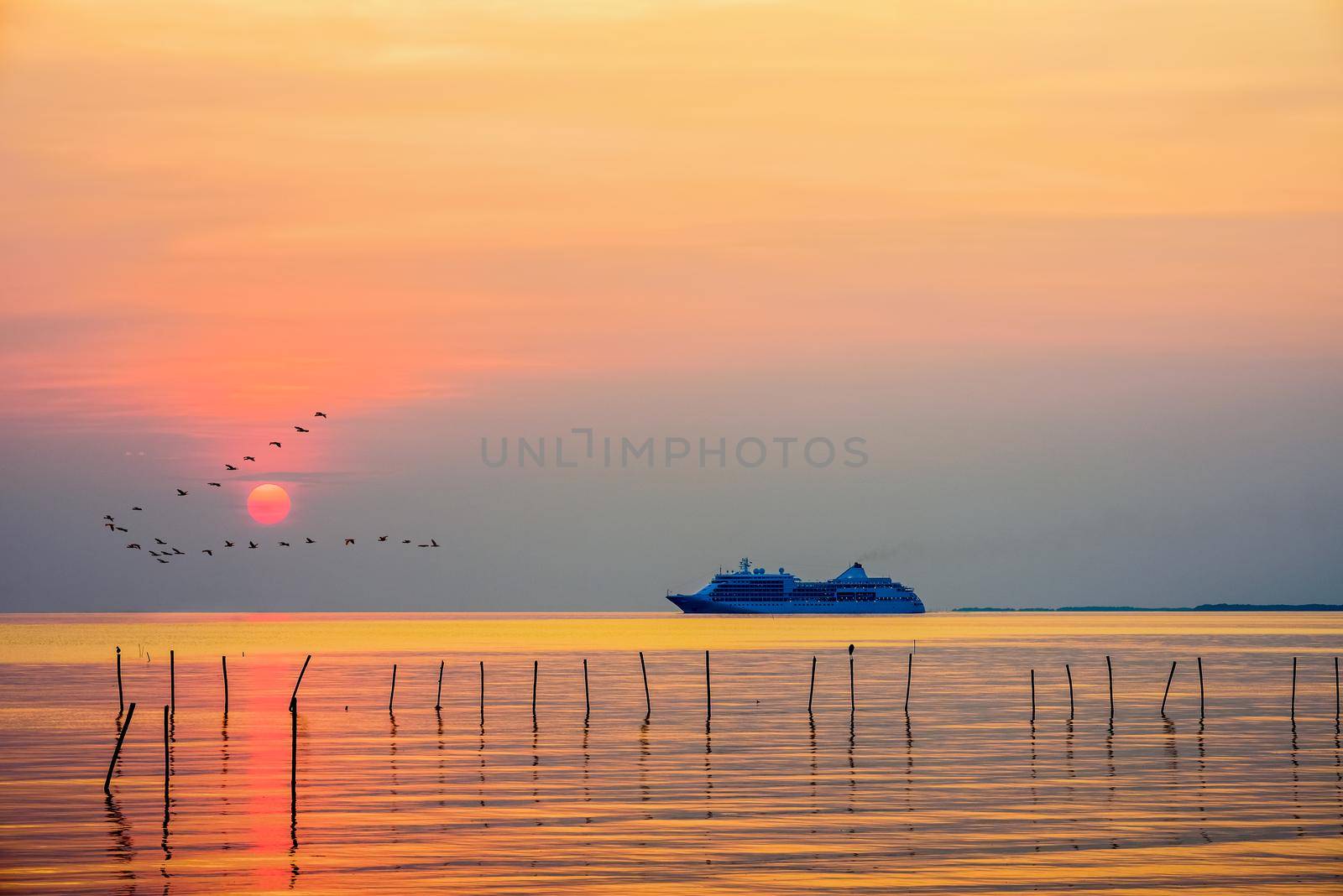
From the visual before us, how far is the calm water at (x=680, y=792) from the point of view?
33719mm

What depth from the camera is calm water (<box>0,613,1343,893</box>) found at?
33719mm

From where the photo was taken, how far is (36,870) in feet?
109

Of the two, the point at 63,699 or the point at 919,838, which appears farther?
the point at 63,699

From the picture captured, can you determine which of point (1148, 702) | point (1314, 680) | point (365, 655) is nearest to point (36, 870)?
point (1148, 702)

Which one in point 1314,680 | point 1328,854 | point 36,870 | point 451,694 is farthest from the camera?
point 1314,680

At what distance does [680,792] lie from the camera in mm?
46156

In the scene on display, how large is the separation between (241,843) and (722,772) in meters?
17.9

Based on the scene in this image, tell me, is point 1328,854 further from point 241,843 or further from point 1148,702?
point 1148,702

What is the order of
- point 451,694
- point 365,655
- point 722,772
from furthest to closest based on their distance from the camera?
1. point 365,655
2. point 451,694
3. point 722,772

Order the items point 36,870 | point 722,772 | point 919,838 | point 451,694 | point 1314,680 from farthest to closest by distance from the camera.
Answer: point 1314,680 < point 451,694 < point 722,772 < point 919,838 < point 36,870

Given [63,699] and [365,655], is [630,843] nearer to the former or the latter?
[63,699]

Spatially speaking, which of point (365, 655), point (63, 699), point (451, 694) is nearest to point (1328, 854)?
point (451, 694)

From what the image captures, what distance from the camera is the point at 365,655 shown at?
491ft

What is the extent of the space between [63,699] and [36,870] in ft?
188
